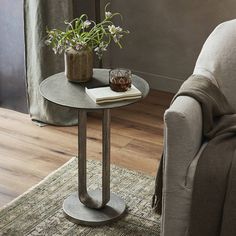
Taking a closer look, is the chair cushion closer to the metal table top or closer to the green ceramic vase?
the metal table top

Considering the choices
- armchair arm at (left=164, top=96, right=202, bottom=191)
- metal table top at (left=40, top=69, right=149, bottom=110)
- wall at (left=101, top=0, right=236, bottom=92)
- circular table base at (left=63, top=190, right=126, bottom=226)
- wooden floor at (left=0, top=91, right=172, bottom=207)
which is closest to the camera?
armchair arm at (left=164, top=96, right=202, bottom=191)

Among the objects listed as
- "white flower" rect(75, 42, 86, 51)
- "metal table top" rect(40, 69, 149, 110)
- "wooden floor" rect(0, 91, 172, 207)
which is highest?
"white flower" rect(75, 42, 86, 51)

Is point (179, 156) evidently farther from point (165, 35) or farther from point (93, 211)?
point (165, 35)

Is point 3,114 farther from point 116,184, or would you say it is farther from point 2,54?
point 116,184

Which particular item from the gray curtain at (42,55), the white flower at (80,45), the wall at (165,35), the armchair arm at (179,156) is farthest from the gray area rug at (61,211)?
the wall at (165,35)

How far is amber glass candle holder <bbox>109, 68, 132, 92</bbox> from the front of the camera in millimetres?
2336

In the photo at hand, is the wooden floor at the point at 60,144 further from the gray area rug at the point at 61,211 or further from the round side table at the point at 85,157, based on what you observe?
the round side table at the point at 85,157

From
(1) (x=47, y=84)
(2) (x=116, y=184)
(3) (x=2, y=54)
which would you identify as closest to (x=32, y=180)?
(2) (x=116, y=184)

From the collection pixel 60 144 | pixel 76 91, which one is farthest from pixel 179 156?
pixel 60 144

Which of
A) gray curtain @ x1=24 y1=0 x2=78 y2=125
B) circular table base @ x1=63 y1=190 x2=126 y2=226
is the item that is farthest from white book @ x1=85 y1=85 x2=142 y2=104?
gray curtain @ x1=24 y1=0 x2=78 y2=125

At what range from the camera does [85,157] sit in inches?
99.3

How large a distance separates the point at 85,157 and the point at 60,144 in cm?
79

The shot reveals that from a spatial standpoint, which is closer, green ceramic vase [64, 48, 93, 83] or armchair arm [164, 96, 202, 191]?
armchair arm [164, 96, 202, 191]

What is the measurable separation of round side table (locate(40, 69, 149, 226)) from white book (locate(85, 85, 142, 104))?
0.7 inches
